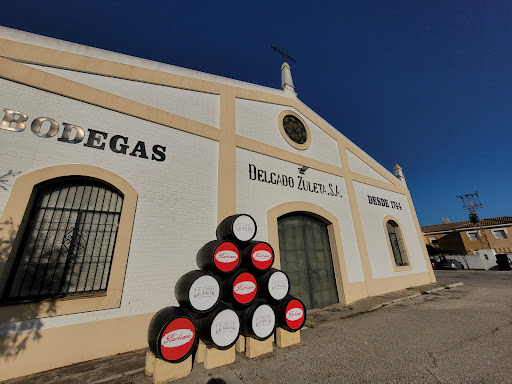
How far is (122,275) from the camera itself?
3939 mm

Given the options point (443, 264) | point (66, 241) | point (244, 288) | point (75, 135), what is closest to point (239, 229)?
point (244, 288)

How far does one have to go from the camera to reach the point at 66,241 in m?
3.88

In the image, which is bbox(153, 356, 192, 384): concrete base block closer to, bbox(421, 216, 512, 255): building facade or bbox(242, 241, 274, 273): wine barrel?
bbox(242, 241, 274, 273): wine barrel

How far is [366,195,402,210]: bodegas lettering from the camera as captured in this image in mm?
9959

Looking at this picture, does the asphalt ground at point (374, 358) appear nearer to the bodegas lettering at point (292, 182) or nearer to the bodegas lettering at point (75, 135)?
the bodegas lettering at point (75, 135)

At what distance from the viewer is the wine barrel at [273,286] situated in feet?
12.8

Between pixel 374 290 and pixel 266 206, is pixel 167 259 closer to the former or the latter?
pixel 266 206

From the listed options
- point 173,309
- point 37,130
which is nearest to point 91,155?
point 37,130

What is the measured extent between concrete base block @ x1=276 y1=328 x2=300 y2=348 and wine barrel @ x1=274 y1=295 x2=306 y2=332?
119mm

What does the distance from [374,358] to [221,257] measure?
295 centimetres

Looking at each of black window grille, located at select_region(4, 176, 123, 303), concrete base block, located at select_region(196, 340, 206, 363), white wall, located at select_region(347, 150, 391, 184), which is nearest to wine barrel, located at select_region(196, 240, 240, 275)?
concrete base block, located at select_region(196, 340, 206, 363)

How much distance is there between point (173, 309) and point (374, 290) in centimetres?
774

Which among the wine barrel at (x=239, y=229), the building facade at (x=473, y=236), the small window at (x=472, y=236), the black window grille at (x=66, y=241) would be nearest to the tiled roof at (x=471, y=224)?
the building facade at (x=473, y=236)

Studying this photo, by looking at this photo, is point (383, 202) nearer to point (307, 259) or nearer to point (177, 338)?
point (307, 259)
